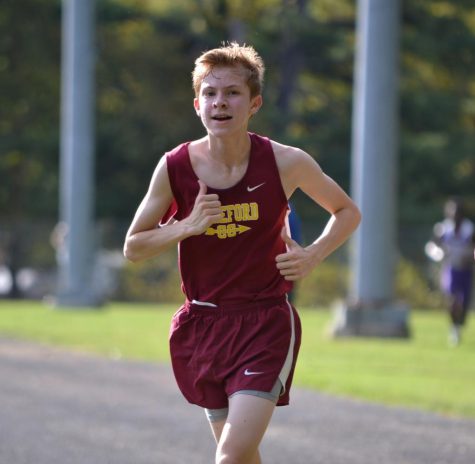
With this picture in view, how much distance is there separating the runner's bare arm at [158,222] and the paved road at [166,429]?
2.98 metres

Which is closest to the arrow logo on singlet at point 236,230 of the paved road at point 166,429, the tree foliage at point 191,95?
the paved road at point 166,429

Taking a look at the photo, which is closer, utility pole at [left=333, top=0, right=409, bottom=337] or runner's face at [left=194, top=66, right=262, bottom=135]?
runner's face at [left=194, top=66, right=262, bottom=135]

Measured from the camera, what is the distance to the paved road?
9.08 meters

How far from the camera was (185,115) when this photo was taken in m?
44.0

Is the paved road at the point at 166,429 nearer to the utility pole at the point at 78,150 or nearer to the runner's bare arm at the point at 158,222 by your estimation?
the runner's bare arm at the point at 158,222

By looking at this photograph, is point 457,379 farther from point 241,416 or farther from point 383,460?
point 241,416

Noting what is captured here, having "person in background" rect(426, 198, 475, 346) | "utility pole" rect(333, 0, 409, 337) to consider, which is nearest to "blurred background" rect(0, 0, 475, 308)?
"utility pole" rect(333, 0, 409, 337)

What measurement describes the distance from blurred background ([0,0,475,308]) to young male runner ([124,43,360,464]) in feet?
106

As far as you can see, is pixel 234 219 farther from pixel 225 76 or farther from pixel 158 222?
pixel 225 76

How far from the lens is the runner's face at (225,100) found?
6.02 metres

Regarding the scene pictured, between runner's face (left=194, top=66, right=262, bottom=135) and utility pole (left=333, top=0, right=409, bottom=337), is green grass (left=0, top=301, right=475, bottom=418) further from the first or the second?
runner's face (left=194, top=66, right=262, bottom=135)

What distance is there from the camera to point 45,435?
9.98m

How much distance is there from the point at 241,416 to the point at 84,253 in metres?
25.1

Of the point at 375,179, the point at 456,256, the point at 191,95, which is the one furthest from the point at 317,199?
the point at 191,95
